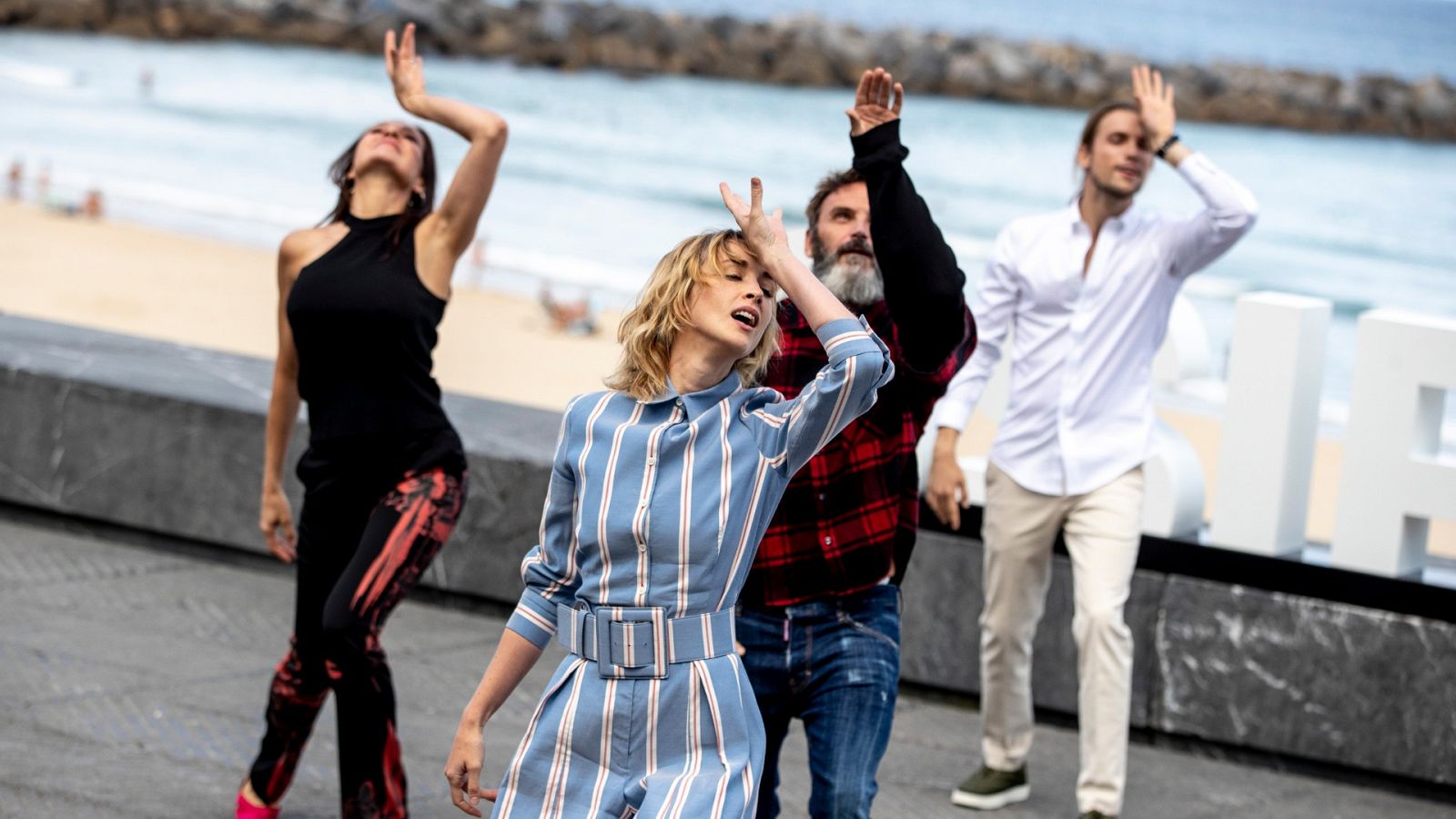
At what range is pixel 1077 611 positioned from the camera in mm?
5352

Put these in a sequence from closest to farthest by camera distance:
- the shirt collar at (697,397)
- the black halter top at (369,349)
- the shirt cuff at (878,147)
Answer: the shirt collar at (697,397) → the shirt cuff at (878,147) → the black halter top at (369,349)

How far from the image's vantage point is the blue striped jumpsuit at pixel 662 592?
308 cm

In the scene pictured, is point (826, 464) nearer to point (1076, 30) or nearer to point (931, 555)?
point (931, 555)

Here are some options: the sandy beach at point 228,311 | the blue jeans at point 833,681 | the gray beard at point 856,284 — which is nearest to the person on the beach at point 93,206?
the sandy beach at point 228,311

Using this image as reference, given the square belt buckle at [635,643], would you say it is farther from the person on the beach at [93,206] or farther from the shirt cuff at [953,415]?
the person on the beach at [93,206]

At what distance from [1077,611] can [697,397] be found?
2.50 m

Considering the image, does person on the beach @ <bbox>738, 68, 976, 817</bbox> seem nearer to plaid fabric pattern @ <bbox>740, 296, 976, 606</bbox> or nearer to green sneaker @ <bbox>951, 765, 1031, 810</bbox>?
plaid fabric pattern @ <bbox>740, 296, 976, 606</bbox>

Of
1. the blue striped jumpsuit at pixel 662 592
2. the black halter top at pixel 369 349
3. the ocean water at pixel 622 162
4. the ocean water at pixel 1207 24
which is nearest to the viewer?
the blue striped jumpsuit at pixel 662 592

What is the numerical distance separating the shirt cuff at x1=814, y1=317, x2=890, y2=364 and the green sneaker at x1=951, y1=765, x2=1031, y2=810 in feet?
9.18

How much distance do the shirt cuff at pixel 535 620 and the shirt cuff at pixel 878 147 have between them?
3.81 ft

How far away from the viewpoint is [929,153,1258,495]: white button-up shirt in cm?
535

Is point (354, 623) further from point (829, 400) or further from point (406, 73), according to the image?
point (829, 400)

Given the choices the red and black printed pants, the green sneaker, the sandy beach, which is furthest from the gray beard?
the sandy beach

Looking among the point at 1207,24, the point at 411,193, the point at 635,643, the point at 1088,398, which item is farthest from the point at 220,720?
the point at 1207,24
